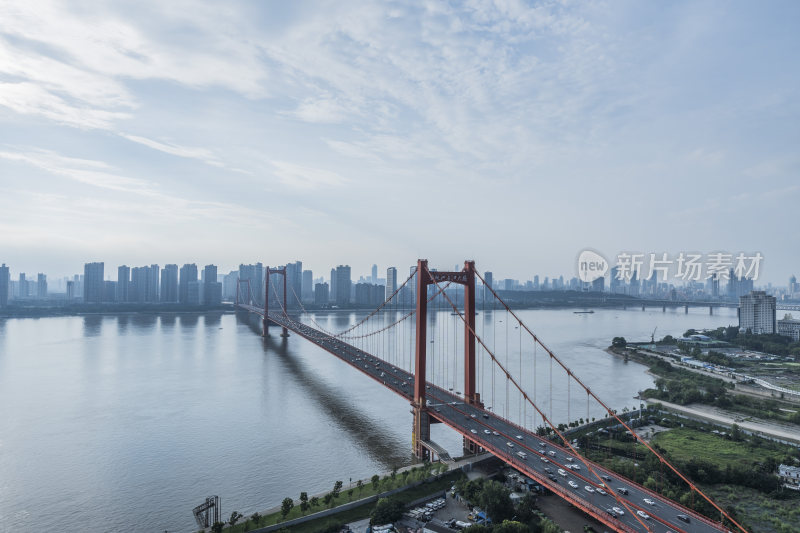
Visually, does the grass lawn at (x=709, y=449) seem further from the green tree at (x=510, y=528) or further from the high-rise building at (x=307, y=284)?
the high-rise building at (x=307, y=284)

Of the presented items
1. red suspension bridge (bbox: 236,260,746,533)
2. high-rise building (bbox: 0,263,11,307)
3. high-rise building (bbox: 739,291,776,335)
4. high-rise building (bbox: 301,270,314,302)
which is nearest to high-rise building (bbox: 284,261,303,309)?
high-rise building (bbox: 301,270,314,302)

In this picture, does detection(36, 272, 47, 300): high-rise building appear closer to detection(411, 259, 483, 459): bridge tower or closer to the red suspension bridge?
the red suspension bridge

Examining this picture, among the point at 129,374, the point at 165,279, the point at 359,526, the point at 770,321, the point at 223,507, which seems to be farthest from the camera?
the point at 165,279

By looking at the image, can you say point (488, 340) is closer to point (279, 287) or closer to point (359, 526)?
point (359, 526)

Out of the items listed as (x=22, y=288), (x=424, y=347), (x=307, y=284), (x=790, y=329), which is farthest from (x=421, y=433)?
(x=22, y=288)

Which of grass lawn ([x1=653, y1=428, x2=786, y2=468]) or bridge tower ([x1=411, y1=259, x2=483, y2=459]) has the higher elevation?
bridge tower ([x1=411, y1=259, x2=483, y2=459])

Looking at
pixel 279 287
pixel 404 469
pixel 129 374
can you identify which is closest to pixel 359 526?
pixel 404 469

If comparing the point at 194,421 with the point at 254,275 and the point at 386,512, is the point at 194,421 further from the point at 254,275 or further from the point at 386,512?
the point at 254,275
